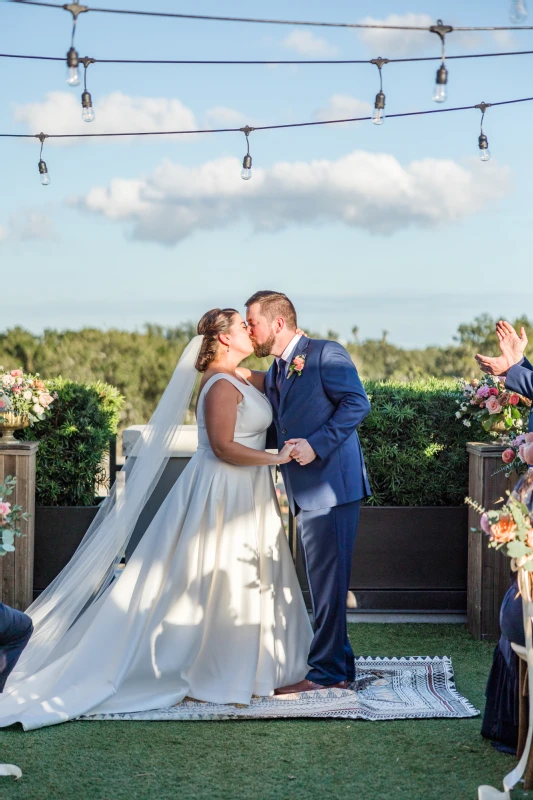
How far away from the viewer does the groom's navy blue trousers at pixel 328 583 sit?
13.6 feet

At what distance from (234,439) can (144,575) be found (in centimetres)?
75

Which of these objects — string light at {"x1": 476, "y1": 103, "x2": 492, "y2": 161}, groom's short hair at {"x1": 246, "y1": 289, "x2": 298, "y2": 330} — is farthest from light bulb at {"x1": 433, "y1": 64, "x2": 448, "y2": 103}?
string light at {"x1": 476, "y1": 103, "x2": 492, "y2": 161}

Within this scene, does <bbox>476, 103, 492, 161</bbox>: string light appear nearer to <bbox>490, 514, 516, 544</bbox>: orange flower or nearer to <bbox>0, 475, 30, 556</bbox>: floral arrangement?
<bbox>490, 514, 516, 544</bbox>: orange flower

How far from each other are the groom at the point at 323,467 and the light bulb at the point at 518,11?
1549 millimetres

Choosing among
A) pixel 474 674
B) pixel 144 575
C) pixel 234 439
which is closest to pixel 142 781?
pixel 144 575

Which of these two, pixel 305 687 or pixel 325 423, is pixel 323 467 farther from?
pixel 305 687

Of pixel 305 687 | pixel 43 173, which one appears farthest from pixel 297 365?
pixel 43 173

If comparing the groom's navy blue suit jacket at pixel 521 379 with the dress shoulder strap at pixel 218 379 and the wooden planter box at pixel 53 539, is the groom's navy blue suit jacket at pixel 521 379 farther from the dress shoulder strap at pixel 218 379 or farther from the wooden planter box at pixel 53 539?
the wooden planter box at pixel 53 539

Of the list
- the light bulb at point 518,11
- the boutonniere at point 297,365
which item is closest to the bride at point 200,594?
the boutonniere at point 297,365

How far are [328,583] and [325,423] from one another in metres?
0.73

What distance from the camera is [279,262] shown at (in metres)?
20.5

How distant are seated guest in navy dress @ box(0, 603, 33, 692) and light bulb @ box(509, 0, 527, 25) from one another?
2.96m

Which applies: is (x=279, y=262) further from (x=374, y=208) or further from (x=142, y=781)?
(x=142, y=781)

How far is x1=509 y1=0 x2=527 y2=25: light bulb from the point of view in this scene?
3594mm
